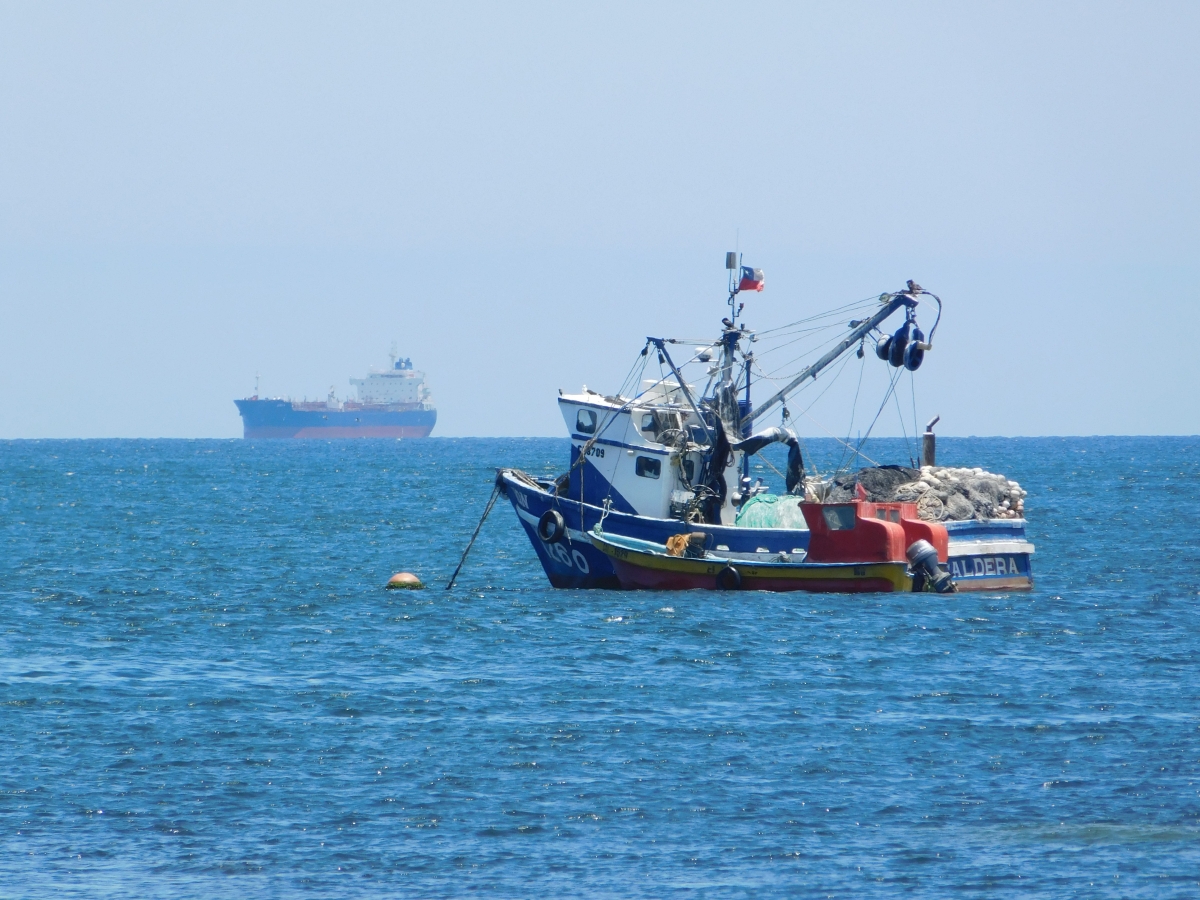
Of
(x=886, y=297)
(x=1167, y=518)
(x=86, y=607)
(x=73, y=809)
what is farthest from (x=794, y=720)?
(x=1167, y=518)

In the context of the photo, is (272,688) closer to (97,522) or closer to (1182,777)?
(1182,777)

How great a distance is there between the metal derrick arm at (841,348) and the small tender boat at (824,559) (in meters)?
3.14

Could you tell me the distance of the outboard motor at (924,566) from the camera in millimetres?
29438

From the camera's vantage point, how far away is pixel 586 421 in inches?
1244

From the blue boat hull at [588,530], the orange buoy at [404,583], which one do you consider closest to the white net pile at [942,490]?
the blue boat hull at [588,530]

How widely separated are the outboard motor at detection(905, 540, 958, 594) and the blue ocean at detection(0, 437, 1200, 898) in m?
0.33

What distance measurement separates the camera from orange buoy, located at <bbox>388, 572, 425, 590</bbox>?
34.8m

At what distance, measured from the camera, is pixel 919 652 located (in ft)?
78.5

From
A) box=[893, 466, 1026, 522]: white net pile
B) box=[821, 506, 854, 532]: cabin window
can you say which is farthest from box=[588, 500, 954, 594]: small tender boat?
box=[893, 466, 1026, 522]: white net pile

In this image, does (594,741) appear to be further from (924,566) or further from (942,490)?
(942,490)

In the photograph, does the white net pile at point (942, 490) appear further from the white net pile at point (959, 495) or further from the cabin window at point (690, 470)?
the cabin window at point (690, 470)

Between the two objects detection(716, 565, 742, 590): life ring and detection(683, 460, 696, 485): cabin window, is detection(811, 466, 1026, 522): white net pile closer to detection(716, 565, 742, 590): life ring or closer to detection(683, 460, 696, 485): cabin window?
detection(683, 460, 696, 485): cabin window

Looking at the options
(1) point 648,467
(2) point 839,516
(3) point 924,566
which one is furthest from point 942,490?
(1) point 648,467

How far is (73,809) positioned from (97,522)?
150 ft
